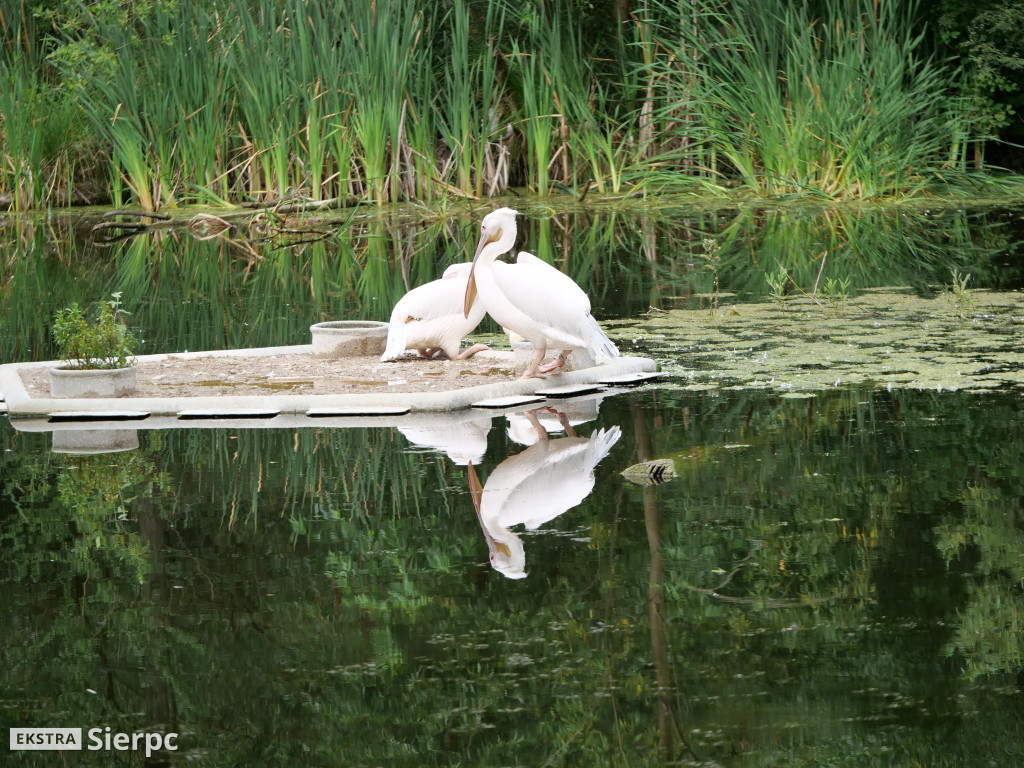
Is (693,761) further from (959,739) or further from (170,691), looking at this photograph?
(170,691)

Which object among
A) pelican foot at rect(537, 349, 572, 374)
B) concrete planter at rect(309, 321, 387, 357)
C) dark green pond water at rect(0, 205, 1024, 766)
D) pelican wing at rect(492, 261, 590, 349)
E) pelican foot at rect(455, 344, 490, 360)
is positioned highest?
pelican wing at rect(492, 261, 590, 349)

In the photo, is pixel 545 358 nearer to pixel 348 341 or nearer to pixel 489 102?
pixel 348 341

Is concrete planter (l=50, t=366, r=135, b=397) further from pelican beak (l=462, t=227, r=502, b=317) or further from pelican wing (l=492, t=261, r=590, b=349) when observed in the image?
pelican wing (l=492, t=261, r=590, b=349)

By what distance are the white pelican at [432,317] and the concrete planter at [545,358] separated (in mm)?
318

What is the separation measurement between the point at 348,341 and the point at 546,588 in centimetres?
433

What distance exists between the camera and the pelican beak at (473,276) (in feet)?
26.5

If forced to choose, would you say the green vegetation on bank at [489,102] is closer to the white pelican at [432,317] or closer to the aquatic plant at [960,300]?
the aquatic plant at [960,300]

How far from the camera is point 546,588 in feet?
15.9

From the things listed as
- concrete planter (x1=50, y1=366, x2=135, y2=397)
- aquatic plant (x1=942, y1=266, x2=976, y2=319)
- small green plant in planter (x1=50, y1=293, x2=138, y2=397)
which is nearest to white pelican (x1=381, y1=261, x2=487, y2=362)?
small green plant in planter (x1=50, y1=293, x2=138, y2=397)

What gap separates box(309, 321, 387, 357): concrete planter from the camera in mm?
8938

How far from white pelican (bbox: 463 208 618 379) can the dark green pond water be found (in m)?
0.36

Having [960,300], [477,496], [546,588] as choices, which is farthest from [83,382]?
[960,300]

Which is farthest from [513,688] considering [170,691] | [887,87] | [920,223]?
[887,87]

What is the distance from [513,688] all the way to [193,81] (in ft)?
48.9
